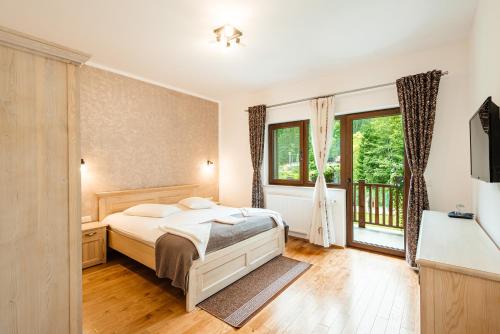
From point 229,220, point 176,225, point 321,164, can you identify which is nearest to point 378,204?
point 321,164

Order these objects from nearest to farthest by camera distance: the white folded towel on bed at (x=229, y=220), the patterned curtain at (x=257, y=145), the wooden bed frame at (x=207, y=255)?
1. the wooden bed frame at (x=207, y=255)
2. the white folded towel on bed at (x=229, y=220)
3. the patterned curtain at (x=257, y=145)

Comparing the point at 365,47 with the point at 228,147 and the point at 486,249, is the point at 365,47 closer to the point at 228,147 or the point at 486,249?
the point at 486,249

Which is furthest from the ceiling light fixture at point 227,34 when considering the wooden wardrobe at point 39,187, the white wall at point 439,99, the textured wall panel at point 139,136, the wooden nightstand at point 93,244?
the wooden nightstand at point 93,244

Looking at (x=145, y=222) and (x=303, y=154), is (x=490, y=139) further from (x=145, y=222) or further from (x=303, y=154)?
(x=145, y=222)

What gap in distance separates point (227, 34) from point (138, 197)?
2678mm

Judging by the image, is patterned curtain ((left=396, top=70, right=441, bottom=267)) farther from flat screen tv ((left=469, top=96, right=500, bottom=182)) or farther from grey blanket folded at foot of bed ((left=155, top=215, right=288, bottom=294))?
grey blanket folded at foot of bed ((left=155, top=215, right=288, bottom=294))

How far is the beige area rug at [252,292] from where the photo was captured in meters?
2.08

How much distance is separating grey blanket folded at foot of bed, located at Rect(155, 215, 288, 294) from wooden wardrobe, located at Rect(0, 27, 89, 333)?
0.97 metres

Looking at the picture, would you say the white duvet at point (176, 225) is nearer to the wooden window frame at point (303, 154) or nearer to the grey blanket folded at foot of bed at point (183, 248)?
the grey blanket folded at foot of bed at point (183, 248)

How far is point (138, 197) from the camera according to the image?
3695mm

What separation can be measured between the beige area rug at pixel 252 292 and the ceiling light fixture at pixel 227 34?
2642 mm

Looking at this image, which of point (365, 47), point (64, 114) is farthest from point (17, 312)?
point (365, 47)

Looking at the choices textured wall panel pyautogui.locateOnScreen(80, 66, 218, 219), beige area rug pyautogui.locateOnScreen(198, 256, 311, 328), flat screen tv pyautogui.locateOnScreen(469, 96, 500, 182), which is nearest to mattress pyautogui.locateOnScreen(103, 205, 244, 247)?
textured wall panel pyautogui.locateOnScreen(80, 66, 218, 219)

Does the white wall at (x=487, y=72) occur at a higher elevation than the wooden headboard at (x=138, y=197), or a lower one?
higher
